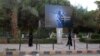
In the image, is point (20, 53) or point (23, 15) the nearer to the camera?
point (20, 53)

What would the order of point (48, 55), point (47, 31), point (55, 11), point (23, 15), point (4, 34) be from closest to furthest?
point (48, 55), point (55, 11), point (4, 34), point (23, 15), point (47, 31)

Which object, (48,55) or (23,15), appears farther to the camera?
(23,15)

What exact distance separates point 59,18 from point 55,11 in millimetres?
906

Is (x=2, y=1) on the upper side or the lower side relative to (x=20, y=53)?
upper

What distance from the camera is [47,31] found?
53906 millimetres

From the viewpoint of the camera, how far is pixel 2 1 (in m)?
37.8

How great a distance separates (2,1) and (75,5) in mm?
25429

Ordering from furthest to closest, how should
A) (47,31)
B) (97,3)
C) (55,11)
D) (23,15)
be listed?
(47,31) < (23,15) < (97,3) < (55,11)

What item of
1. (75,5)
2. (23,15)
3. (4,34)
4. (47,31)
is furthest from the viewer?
(75,5)

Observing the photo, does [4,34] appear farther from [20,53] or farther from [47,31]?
[20,53]

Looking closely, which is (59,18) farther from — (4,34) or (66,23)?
(4,34)

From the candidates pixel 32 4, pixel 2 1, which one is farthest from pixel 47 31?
pixel 2 1

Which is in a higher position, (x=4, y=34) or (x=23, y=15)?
(x=23, y=15)

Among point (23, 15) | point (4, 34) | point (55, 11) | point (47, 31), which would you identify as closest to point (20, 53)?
point (55, 11)
